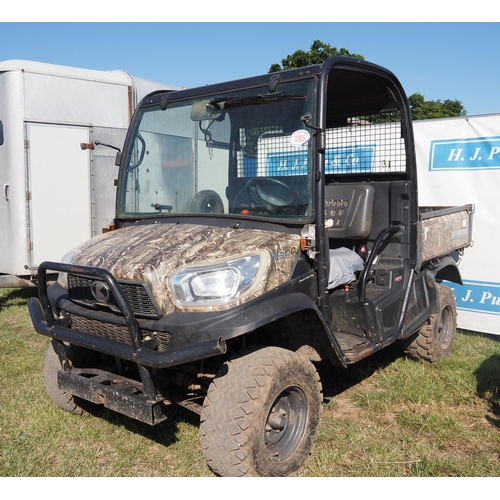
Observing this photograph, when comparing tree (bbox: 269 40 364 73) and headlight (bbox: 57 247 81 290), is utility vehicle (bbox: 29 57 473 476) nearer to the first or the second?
headlight (bbox: 57 247 81 290)

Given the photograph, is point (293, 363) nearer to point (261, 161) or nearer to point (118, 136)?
point (261, 161)

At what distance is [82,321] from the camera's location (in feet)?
11.7

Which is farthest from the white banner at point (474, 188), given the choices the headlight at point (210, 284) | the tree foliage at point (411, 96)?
the tree foliage at point (411, 96)

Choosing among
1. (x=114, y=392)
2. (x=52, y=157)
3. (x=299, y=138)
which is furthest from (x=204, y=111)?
(x=52, y=157)

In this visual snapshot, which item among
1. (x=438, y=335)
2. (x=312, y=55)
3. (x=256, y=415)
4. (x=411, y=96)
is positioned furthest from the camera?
(x=411, y=96)

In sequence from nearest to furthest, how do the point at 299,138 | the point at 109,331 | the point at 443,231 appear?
the point at 109,331
the point at 299,138
the point at 443,231

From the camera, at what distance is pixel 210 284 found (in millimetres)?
3156

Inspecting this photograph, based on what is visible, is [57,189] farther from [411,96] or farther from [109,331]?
[411,96]

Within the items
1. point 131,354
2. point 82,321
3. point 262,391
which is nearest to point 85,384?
point 82,321

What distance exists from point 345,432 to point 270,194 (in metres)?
1.81

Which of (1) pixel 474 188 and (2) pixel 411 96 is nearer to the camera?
(1) pixel 474 188

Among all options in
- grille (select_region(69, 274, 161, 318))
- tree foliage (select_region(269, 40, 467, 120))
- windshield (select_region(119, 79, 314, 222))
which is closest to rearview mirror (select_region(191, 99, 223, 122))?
windshield (select_region(119, 79, 314, 222))

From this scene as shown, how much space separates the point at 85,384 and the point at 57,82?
17.3 ft

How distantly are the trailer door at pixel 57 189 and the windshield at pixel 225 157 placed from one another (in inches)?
138
